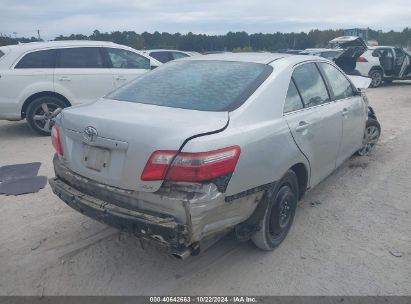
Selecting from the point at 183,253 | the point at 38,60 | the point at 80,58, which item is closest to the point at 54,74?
the point at 38,60

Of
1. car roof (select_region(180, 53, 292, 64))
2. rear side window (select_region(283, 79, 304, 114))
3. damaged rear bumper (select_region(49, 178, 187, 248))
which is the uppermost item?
car roof (select_region(180, 53, 292, 64))

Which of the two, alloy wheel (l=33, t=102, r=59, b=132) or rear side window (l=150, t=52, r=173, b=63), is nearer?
alloy wheel (l=33, t=102, r=59, b=132)

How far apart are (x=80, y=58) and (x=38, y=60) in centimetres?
76

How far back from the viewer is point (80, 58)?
7.08m

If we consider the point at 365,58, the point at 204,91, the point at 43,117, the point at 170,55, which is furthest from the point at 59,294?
the point at 365,58

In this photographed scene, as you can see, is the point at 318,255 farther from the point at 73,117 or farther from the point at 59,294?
the point at 73,117

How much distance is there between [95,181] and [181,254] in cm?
83

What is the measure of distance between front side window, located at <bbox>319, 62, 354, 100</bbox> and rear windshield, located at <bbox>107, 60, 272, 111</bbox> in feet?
3.92

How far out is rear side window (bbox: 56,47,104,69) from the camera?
6.91m

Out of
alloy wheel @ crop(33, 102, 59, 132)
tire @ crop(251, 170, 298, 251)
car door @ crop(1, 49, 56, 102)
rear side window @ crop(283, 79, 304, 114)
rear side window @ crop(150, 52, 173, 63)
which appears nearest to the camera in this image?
tire @ crop(251, 170, 298, 251)

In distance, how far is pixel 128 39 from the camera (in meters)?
26.5

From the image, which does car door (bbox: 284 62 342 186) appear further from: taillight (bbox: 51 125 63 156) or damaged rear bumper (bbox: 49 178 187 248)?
taillight (bbox: 51 125 63 156)

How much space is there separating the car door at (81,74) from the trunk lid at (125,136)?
14.6ft

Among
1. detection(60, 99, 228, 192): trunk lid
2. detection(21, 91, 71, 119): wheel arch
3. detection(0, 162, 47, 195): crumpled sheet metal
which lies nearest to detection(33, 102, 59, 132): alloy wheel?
detection(21, 91, 71, 119): wheel arch
